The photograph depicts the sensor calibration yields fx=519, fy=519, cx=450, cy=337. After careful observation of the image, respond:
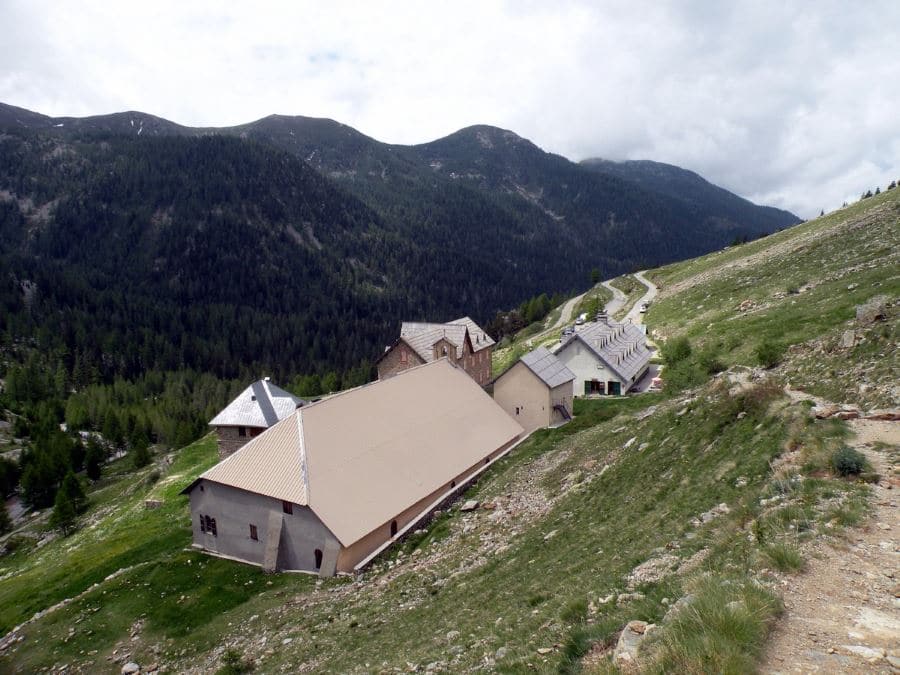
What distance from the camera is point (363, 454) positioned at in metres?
35.8

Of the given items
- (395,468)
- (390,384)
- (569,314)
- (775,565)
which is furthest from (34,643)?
(569,314)

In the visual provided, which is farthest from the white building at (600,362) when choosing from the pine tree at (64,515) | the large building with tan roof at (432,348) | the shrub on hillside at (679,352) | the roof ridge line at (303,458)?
the pine tree at (64,515)

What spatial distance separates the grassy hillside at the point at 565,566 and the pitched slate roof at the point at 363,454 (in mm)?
2806

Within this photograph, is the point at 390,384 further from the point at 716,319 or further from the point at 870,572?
the point at 716,319

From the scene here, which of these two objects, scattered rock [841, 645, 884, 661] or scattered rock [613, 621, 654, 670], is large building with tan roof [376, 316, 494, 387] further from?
scattered rock [841, 645, 884, 661]

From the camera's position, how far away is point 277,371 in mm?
191375

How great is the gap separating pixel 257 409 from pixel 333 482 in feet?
83.9

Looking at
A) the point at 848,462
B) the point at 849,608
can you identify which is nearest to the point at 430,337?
the point at 848,462

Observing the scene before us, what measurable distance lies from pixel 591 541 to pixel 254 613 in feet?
59.0

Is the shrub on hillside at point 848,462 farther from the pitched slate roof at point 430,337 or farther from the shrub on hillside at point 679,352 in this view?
the pitched slate roof at point 430,337

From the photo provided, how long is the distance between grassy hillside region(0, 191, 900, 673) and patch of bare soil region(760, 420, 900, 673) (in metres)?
0.39

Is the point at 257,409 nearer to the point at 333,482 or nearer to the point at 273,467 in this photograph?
the point at 273,467

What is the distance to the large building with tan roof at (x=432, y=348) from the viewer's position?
62688 mm

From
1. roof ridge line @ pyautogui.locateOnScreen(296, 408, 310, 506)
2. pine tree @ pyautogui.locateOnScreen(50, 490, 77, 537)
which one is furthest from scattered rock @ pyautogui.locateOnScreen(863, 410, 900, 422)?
pine tree @ pyautogui.locateOnScreen(50, 490, 77, 537)
